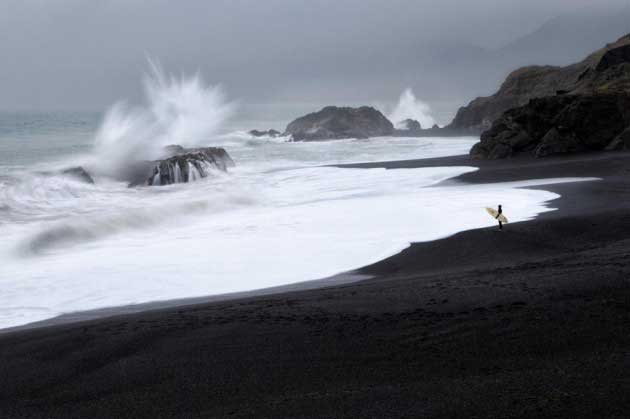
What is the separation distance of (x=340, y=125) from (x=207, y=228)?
59.2 meters

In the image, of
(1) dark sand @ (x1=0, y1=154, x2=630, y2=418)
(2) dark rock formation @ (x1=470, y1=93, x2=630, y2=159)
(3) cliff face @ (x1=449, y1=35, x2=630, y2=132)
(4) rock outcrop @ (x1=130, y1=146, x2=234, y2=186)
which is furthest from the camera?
(3) cliff face @ (x1=449, y1=35, x2=630, y2=132)

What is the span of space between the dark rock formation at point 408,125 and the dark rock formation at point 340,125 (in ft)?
42.2

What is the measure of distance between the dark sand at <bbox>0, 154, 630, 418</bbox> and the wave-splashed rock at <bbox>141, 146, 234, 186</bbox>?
18852mm

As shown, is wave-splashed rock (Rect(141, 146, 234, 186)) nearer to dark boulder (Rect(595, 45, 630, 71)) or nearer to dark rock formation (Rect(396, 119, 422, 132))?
dark boulder (Rect(595, 45, 630, 71))

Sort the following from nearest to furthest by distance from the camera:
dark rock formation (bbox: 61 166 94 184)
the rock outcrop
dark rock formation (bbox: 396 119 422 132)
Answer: dark rock formation (bbox: 61 166 94 184)
the rock outcrop
dark rock formation (bbox: 396 119 422 132)

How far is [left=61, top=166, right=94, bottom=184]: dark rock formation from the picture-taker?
2330cm

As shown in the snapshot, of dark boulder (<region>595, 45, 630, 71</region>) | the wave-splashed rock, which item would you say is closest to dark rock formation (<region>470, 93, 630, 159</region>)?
dark boulder (<region>595, 45, 630, 71</region>)

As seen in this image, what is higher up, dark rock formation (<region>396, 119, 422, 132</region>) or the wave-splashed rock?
dark rock formation (<region>396, 119, 422, 132</region>)

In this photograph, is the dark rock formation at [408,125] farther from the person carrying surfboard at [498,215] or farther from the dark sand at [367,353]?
the dark sand at [367,353]

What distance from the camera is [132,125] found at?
118ft


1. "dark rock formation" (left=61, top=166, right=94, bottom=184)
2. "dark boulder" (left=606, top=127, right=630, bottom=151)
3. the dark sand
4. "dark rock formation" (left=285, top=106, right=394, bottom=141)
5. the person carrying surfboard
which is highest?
"dark rock formation" (left=285, top=106, right=394, bottom=141)

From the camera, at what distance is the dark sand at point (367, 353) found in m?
3.86

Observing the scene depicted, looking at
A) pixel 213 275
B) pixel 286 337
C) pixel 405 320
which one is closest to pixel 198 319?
pixel 286 337

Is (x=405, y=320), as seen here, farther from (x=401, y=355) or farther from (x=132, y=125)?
(x=132, y=125)
